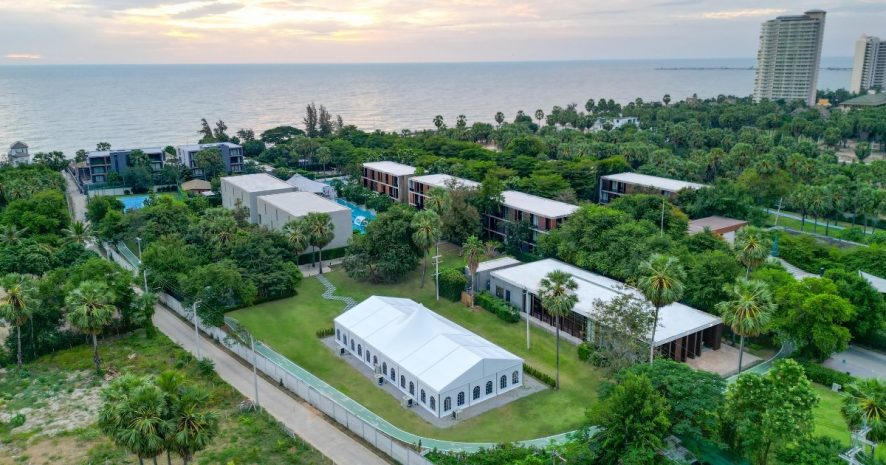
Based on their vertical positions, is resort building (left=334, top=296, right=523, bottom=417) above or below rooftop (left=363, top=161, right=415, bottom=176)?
below

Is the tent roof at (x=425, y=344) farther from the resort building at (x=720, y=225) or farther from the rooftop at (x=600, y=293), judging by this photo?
the resort building at (x=720, y=225)

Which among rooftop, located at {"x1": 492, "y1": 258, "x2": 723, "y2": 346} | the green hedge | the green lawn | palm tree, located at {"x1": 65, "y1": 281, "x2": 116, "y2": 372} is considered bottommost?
the green lawn

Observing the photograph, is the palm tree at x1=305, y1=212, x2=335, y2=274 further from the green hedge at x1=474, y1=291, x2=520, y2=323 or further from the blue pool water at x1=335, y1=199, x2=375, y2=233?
the green hedge at x1=474, y1=291, x2=520, y2=323

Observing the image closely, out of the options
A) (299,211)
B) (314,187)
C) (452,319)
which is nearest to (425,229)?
(452,319)

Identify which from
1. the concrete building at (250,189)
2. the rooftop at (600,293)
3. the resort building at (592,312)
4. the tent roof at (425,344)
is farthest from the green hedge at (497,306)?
the concrete building at (250,189)

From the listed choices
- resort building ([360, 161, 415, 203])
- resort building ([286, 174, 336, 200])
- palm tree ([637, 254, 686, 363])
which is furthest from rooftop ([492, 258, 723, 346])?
resort building ([286, 174, 336, 200])

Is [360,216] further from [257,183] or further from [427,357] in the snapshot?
[427,357]

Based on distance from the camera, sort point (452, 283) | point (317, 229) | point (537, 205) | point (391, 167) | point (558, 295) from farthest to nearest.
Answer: point (391, 167) < point (537, 205) < point (317, 229) < point (452, 283) < point (558, 295)
